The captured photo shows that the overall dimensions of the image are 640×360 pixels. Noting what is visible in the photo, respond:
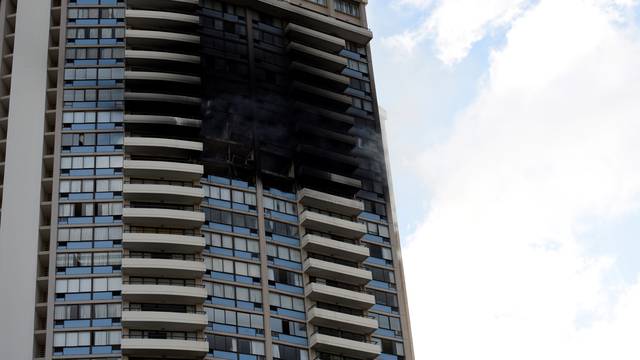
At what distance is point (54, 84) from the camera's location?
114 metres

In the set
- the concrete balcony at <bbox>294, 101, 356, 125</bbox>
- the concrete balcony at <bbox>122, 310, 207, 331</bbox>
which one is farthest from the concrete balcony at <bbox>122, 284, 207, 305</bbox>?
the concrete balcony at <bbox>294, 101, 356, 125</bbox>

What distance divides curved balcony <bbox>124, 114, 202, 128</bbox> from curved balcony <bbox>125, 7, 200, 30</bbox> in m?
10.6

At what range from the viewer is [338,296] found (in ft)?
357

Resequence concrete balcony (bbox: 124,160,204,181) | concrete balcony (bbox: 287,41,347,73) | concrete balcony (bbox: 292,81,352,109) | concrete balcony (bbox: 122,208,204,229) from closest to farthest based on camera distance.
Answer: concrete balcony (bbox: 122,208,204,229)
concrete balcony (bbox: 124,160,204,181)
concrete balcony (bbox: 292,81,352,109)
concrete balcony (bbox: 287,41,347,73)

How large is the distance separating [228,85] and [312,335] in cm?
2620

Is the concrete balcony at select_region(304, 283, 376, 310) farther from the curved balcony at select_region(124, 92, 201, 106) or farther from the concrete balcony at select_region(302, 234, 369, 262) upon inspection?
the curved balcony at select_region(124, 92, 201, 106)

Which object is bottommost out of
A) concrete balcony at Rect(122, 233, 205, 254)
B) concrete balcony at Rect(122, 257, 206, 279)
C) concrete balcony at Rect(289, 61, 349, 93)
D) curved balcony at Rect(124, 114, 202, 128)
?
concrete balcony at Rect(122, 257, 206, 279)

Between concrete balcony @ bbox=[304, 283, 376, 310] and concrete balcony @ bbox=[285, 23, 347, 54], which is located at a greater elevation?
concrete balcony @ bbox=[285, 23, 347, 54]

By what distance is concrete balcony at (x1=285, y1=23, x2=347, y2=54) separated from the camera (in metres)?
123

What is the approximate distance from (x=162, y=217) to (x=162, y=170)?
4.96 meters

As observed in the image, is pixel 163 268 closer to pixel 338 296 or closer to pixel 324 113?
pixel 338 296

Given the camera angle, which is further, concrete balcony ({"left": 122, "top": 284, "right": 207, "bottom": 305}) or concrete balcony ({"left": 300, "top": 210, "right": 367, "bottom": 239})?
concrete balcony ({"left": 300, "top": 210, "right": 367, "bottom": 239})

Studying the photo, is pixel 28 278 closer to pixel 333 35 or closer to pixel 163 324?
pixel 163 324

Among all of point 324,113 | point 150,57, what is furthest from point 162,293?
point 324,113
